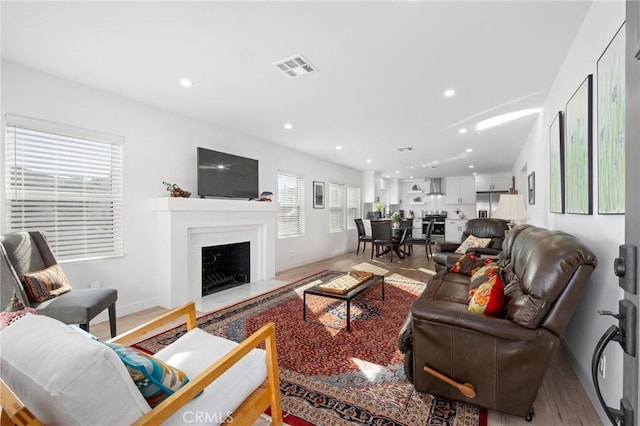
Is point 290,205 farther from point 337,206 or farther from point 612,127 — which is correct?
point 612,127

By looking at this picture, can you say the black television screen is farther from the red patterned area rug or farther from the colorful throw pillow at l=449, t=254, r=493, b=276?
the colorful throw pillow at l=449, t=254, r=493, b=276

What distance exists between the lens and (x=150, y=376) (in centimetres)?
103

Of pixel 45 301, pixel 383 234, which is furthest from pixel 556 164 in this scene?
pixel 45 301

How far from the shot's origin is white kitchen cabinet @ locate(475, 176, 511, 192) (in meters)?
9.48

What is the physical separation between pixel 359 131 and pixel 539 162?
2532mm

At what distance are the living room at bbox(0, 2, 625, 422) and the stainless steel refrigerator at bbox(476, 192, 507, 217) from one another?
215 inches

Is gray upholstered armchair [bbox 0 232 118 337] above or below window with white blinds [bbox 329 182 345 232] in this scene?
below

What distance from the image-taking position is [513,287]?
2.02 m

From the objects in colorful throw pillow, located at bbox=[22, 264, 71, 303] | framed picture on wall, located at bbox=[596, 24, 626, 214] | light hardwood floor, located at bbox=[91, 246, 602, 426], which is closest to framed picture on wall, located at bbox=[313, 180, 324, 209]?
light hardwood floor, located at bbox=[91, 246, 602, 426]

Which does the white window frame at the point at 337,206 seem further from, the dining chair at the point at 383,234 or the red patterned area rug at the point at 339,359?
the red patterned area rug at the point at 339,359

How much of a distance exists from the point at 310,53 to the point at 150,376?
7.95 ft

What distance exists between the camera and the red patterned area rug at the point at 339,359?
1.65 meters

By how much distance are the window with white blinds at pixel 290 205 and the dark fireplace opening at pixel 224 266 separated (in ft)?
3.76

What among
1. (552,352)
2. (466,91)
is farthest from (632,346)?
(466,91)
